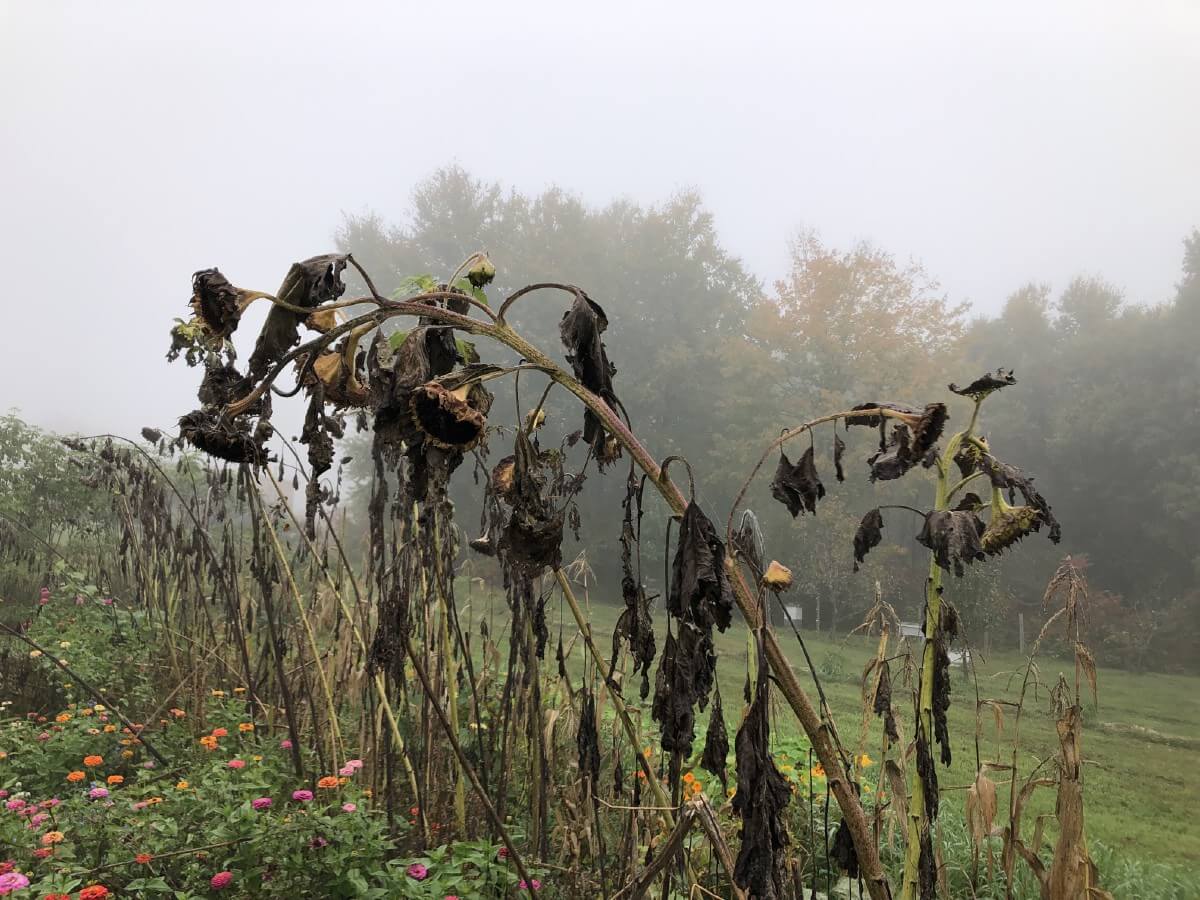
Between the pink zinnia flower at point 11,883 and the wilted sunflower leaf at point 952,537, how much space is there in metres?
1.72

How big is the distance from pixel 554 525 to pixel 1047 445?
1362cm

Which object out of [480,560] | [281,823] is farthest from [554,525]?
[480,560]

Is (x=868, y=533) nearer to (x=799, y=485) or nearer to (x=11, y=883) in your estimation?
(x=799, y=485)

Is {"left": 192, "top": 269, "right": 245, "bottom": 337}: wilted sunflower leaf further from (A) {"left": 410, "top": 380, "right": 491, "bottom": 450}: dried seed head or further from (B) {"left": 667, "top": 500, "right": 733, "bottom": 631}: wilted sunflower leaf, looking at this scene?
(B) {"left": 667, "top": 500, "right": 733, "bottom": 631}: wilted sunflower leaf

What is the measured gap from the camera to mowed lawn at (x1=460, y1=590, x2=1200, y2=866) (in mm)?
3592

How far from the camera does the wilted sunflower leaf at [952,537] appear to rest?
783 millimetres

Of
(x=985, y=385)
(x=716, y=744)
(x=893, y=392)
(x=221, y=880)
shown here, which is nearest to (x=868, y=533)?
(x=985, y=385)

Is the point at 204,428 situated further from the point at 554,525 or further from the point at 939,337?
the point at 939,337

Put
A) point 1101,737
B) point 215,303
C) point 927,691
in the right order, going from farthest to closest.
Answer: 1. point 1101,737
2. point 927,691
3. point 215,303

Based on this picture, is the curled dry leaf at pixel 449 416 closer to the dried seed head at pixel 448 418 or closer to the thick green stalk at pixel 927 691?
the dried seed head at pixel 448 418

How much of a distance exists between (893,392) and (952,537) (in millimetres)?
11634

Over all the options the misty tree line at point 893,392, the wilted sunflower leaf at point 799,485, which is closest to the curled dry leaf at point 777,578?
the wilted sunflower leaf at point 799,485

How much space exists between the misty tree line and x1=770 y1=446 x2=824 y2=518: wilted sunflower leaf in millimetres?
8593

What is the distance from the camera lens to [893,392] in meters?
11.6
